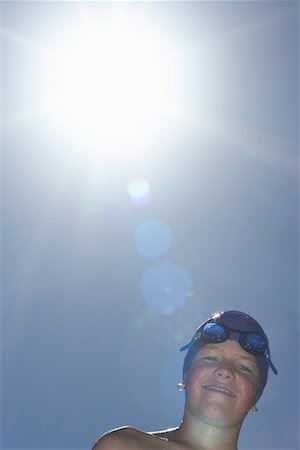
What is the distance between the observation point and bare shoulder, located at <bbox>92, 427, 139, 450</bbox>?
549 centimetres

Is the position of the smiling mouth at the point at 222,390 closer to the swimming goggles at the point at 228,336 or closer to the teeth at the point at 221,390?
the teeth at the point at 221,390

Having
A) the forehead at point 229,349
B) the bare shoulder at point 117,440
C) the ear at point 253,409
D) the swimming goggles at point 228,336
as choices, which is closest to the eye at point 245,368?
the forehead at point 229,349

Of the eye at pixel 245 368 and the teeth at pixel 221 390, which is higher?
the eye at pixel 245 368

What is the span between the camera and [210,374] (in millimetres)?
6004

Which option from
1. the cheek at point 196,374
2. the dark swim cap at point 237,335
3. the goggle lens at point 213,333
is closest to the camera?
the cheek at point 196,374

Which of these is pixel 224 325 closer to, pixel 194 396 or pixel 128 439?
pixel 194 396

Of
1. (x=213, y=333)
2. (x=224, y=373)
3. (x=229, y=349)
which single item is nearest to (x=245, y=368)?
(x=229, y=349)

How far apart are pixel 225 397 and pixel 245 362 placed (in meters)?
0.68

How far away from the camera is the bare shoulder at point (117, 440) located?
216 inches

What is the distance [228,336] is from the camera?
674 centimetres

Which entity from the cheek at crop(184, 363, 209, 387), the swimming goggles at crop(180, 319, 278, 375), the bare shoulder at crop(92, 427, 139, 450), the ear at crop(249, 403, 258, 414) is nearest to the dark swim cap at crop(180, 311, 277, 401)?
the swimming goggles at crop(180, 319, 278, 375)

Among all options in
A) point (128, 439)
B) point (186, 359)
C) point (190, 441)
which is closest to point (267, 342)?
point (186, 359)

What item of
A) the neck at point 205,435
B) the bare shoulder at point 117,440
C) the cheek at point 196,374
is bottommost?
the bare shoulder at point 117,440

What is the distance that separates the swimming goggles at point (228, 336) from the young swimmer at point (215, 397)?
13 mm
